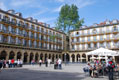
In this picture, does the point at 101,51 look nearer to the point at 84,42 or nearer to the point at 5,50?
the point at 5,50

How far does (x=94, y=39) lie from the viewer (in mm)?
49250

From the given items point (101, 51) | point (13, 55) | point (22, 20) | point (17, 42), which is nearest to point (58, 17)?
point (22, 20)

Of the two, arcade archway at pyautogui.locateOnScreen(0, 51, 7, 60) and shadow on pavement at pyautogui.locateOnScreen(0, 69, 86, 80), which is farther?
arcade archway at pyautogui.locateOnScreen(0, 51, 7, 60)

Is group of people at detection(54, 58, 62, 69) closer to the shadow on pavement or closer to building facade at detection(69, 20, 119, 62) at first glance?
the shadow on pavement

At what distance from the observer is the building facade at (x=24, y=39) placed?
34344 millimetres

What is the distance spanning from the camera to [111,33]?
45906 millimetres

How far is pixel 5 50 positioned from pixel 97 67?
28077mm

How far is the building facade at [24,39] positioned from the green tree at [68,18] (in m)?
4.00

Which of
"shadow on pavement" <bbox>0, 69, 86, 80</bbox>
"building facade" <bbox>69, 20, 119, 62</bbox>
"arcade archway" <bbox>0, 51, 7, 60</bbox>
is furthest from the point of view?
"building facade" <bbox>69, 20, 119, 62</bbox>

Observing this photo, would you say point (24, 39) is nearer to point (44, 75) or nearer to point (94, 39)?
point (94, 39)

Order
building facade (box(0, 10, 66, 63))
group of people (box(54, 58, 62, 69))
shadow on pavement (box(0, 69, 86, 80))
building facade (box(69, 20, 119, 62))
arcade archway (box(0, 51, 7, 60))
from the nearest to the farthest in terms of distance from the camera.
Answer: shadow on pavement (box(0, 69, 86, 80)) < group of people (box(54, 58, 62, 69)) < arcade archway (box(0, 51, 7, 60)) < building facade (box(0, 10, 66, 63)) < building facade (box(69, 20, 119, 62))

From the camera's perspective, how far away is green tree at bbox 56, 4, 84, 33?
34.8 metres

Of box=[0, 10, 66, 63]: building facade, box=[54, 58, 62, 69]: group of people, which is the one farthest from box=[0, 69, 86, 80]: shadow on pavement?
box=[0, 10, 66, 63]: building facade

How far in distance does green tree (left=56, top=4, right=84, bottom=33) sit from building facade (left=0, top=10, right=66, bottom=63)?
400cm
